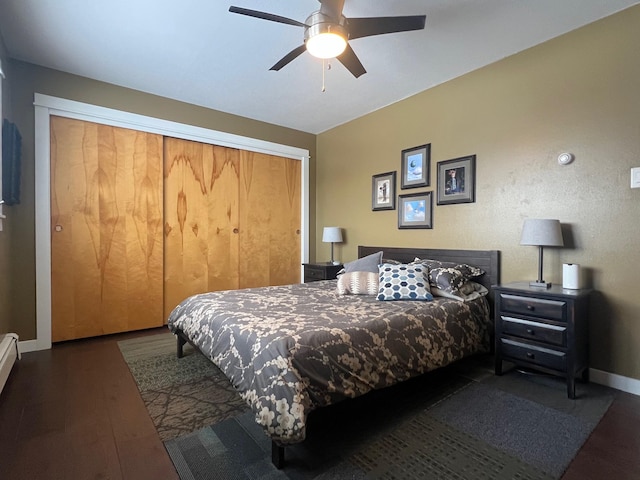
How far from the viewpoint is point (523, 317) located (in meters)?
2.25

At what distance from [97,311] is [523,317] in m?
3.90

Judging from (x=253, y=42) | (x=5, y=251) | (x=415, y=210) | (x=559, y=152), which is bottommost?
(x=5, y=251)

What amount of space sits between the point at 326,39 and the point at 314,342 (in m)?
1.81

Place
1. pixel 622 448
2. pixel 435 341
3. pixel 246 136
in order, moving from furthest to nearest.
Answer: pixel 246 136 < pixel 435 341 < pixel 622 448

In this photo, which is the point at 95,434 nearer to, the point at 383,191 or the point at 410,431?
the point at 410,431

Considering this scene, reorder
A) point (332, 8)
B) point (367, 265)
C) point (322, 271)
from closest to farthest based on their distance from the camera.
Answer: point (332, 8)
point (367, 265)
point (322, 271)

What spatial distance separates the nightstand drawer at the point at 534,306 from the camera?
82.0 inches

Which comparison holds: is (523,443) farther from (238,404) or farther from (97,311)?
(97,311)

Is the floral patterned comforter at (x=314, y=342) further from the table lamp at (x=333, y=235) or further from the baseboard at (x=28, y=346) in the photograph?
the table lamp at (x=333, y=235)

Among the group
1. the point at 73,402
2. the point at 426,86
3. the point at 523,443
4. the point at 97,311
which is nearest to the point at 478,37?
the point at 426,86

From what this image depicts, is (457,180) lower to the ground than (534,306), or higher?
higher

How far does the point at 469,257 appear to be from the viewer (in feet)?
9.86

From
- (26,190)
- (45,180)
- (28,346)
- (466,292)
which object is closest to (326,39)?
(466,292)

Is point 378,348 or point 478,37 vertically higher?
point 478,37
